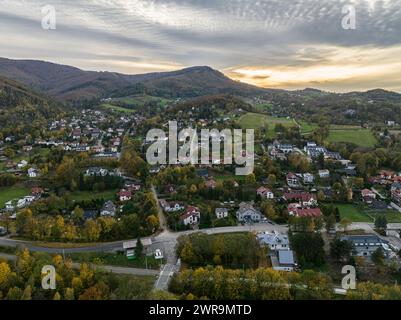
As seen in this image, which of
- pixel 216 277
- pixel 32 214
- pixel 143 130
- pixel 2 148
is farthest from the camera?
pixel 143 130

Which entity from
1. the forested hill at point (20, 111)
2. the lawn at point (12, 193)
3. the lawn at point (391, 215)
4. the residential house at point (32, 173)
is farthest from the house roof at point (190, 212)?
the forested hill at point (20, 111)

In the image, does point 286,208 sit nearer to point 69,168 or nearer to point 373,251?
point 373,251

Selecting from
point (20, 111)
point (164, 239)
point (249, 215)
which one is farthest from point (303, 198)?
point (20, 111)

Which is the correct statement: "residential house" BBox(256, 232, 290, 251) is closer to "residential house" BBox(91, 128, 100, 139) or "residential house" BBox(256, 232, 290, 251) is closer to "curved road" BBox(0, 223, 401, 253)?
"curved road" BBox(0, 223, 401, 253)

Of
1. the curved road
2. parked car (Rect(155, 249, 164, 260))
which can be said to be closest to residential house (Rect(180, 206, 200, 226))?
the curved road

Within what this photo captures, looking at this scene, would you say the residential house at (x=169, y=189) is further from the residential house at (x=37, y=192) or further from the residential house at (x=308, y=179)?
the residential house at (x=308, y=179)

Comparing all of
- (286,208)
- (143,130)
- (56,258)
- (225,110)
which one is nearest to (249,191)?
(286,208)

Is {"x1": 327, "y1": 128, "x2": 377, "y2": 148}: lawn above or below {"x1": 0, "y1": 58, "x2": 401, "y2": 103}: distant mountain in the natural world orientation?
below
